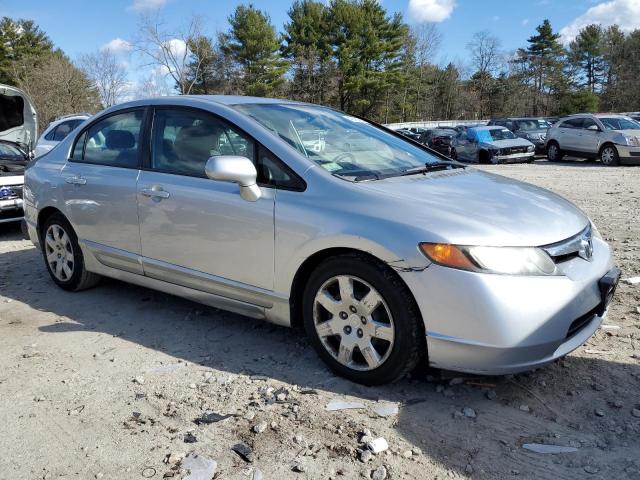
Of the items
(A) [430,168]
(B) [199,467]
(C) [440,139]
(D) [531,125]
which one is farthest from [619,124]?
(B) [199,467]

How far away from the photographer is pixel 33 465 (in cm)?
255

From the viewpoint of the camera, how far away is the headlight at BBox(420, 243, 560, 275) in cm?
270

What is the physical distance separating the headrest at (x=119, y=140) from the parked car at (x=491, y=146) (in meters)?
16.4

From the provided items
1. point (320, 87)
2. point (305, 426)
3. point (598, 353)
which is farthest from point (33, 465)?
point (320, 87)

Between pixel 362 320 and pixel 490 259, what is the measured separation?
77 cm

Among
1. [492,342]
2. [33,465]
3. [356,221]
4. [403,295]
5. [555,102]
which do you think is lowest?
[33,465]

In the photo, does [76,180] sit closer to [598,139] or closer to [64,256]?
[64,256]

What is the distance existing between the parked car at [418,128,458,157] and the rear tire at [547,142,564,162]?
163 inches

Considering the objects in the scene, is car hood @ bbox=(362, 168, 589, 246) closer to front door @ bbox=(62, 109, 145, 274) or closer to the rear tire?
front door @ bbox=(62, 109, 145, 274)

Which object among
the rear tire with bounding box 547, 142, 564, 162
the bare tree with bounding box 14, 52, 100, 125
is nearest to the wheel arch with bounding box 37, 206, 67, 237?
the rear tire with bounding box 547, 142, 564, 162

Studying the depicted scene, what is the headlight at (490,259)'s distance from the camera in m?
2.70

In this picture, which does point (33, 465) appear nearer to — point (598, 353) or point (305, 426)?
point (305, 426)

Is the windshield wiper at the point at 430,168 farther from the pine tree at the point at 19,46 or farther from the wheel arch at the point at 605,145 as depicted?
Answer: the pine tree at the point at 19,46

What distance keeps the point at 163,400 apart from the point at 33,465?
718 millimetres
